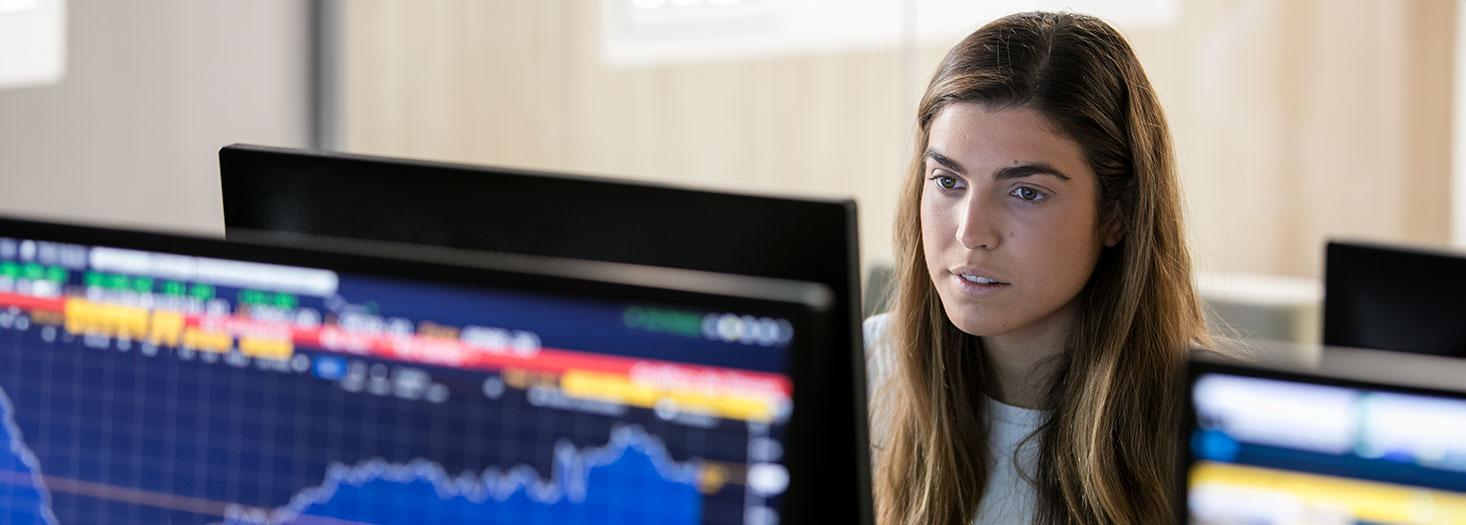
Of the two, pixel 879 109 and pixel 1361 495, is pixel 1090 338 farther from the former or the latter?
pixel 879 109

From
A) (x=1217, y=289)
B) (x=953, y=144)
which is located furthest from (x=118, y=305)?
(x=1217, y=289)

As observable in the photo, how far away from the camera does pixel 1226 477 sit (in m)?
0.68

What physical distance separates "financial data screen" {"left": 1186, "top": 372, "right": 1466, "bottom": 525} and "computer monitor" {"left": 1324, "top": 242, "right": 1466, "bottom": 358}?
0.57 metres

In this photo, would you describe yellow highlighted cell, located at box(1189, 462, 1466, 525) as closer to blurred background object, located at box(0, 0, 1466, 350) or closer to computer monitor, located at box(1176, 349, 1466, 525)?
computer monitor, located at box(1176, 349, 1466, 525)

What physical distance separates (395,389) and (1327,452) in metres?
0.50

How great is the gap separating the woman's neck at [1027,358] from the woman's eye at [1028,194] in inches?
5.7

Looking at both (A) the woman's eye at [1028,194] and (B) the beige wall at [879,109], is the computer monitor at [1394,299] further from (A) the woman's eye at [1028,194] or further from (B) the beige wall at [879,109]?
(B) the beige wall at [879,109]

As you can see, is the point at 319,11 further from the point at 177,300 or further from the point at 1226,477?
the point at 1226,477

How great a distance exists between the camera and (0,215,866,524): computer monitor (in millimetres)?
724

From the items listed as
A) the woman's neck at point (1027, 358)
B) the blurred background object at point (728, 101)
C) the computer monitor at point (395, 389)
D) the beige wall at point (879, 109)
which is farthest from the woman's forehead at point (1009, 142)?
the beige wall at point (879, 109)

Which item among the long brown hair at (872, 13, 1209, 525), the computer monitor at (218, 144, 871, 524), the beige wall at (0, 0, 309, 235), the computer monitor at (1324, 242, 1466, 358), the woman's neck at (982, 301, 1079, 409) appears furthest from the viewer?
the beige wall at (0, 0, 309, 235)

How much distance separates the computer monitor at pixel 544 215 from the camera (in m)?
0.95

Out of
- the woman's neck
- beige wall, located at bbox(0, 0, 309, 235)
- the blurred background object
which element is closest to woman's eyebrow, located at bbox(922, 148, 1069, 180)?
the woman's neck

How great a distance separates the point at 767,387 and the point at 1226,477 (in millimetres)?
229
